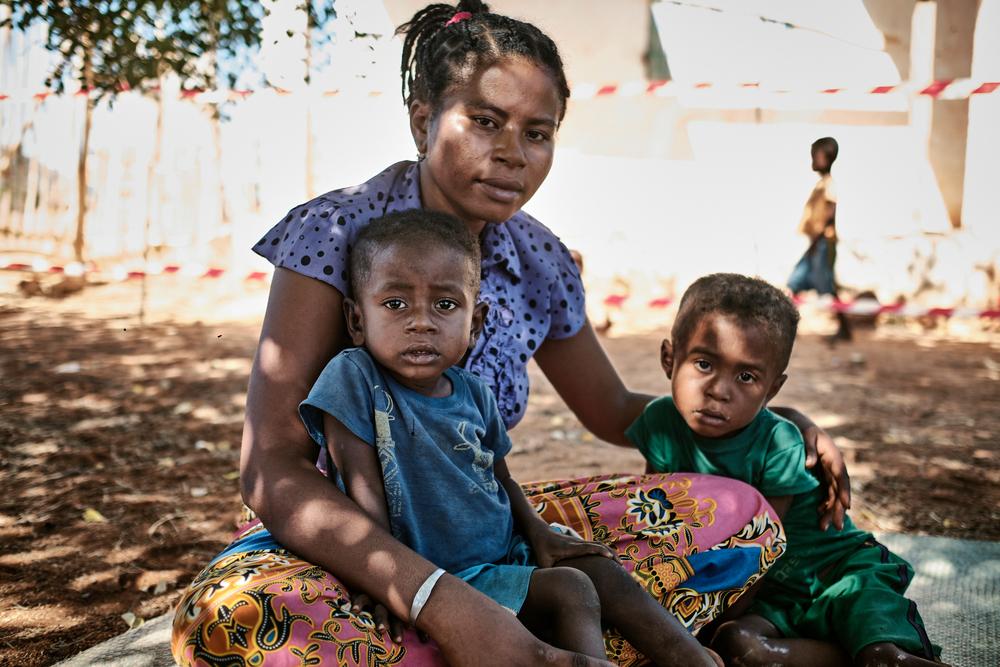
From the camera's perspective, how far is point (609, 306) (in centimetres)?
922

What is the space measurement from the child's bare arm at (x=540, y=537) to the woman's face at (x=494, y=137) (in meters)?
0.65

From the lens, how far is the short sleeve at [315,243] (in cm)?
203

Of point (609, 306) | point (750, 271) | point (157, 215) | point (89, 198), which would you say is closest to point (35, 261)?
point (89, 198)

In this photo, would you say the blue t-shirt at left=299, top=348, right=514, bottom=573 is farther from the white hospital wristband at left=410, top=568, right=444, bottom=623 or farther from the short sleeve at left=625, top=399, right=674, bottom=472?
the short sleeve at left=625, top=399, right=674, bottom=472

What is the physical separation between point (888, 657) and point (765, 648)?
28 centimetres

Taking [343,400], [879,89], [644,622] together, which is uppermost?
[879,89]

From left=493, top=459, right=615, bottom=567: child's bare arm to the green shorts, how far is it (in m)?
0.71

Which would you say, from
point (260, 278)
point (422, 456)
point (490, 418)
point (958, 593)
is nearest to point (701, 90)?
point (260, 278)

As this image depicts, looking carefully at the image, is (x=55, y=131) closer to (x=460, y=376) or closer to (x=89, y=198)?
(x=89, y=198)

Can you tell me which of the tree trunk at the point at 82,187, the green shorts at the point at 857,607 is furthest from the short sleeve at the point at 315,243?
the tree trunk at the point at 82,187

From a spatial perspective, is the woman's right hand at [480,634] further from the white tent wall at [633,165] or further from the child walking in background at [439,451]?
the white tent wall at [633,165]

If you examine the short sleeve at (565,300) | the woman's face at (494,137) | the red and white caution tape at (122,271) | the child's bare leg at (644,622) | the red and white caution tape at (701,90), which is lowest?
the child's bare leg at (644,622)

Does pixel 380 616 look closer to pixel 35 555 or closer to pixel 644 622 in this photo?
pixel 644 622

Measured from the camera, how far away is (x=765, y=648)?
2230 millimetres
